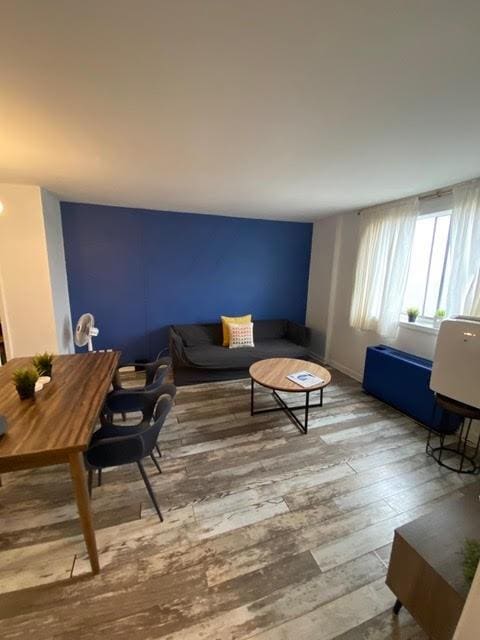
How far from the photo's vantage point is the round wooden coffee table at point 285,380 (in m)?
2.52

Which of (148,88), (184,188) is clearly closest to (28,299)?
(184,188)

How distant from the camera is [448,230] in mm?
A: 2758

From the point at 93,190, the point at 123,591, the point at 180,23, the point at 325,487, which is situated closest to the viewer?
the point at 180,23

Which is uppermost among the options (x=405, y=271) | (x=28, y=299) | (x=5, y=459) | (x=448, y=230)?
(x=448, y=230)

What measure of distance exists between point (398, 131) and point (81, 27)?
162 centimetres

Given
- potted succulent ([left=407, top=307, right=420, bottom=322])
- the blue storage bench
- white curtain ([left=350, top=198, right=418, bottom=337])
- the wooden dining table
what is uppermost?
white curtain ([left=350, top=198, right=418, bottom=337])

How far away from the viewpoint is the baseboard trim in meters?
3.86

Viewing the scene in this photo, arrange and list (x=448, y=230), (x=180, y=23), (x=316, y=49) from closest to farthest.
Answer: (x=180, y=23)
(x=316, y=49)
(x=448, y=230)

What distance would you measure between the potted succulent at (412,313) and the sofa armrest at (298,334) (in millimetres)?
1476

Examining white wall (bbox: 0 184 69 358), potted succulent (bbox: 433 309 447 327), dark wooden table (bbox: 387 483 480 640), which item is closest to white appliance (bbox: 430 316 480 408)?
potted succulent (bbox: 433 309 447 327)

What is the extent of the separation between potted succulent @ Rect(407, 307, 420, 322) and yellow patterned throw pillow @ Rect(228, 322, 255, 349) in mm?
2086

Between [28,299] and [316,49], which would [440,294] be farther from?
[28,299]

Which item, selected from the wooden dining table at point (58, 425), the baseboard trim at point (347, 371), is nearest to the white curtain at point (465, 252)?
the baseboard trim at point (347, 371)

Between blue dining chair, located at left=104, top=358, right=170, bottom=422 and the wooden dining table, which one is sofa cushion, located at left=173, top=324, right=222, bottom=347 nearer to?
blue dining chair, located at left=104, top=358, right=170, bottom=422
